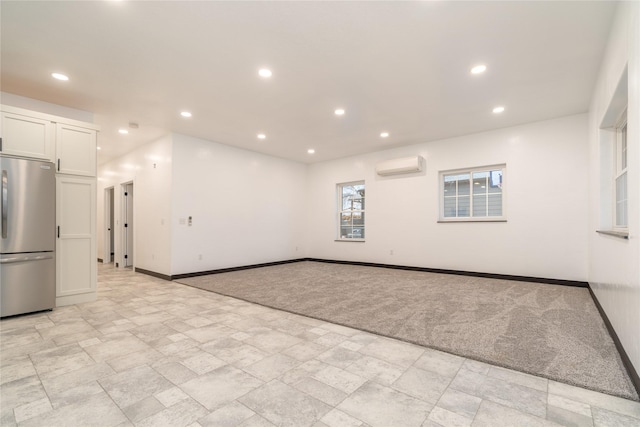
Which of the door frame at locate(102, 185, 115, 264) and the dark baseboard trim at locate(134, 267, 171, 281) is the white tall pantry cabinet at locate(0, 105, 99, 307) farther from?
the door frame at locate(102, 185, 115, 264)

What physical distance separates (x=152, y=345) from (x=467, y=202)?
18.9ft

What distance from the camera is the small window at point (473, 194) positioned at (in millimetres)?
5504

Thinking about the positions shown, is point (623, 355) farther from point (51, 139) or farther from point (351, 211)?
point (51, 139)

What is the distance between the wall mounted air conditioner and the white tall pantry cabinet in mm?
5325

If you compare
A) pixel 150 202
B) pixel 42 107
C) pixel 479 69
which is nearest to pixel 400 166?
pixel 479 69

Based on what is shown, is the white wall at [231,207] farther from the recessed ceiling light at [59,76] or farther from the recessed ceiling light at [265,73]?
the recessed ceiling light at [265,73]

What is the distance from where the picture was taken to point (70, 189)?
3.85 m

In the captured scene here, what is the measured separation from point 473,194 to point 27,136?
7.03m

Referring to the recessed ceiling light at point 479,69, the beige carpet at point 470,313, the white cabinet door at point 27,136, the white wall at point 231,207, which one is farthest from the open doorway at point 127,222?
the recessed ceiling light at point 479,69

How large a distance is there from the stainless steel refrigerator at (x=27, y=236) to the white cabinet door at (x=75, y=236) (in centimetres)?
19

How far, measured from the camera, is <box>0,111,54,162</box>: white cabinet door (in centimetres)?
334

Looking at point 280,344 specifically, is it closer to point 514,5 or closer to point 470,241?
point 514,5

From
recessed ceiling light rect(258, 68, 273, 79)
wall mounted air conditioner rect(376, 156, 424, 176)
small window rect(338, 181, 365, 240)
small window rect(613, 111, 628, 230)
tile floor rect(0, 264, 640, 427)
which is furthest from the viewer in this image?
small window rect(338, 181, 365, 240)

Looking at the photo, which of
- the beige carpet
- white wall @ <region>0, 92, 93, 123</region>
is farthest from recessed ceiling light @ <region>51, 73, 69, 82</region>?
the beige carpet
